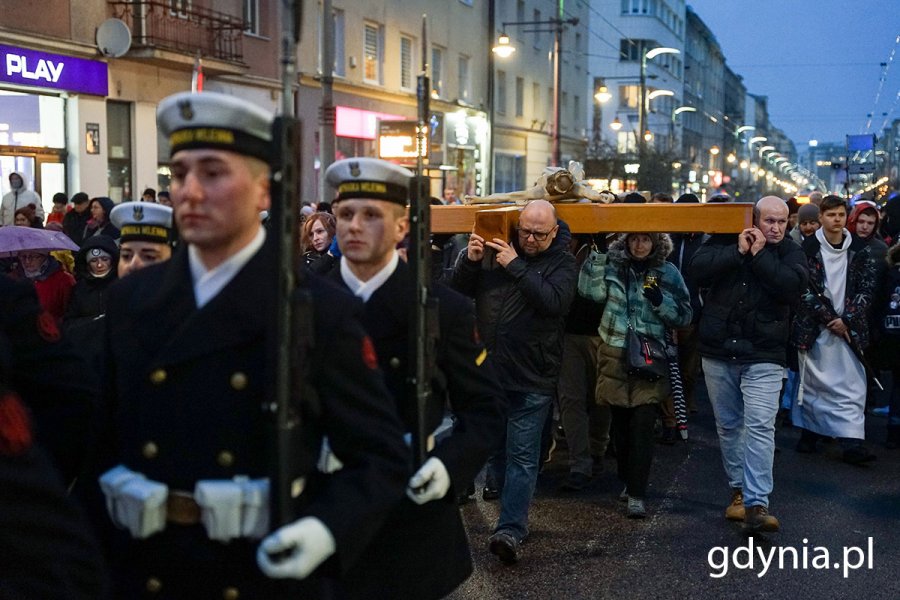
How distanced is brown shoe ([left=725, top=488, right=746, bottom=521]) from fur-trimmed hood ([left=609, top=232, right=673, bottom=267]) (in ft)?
5.09

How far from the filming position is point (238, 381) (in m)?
2.81

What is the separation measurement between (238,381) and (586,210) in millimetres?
5489

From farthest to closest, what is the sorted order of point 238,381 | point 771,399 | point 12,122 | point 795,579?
point 12,122, point 771,399, point 795,579, point 238,381

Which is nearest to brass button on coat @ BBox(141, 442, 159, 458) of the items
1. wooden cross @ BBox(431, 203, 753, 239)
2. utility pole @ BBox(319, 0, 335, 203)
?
wooden cross @ BBox(431, 203, 753, 239)

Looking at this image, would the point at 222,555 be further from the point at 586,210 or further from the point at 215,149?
the point at 586,210

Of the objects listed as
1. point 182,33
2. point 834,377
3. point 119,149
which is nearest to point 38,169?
point 119,149

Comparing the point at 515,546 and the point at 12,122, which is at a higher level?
the point at 12,122

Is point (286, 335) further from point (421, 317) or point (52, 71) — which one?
point (52, 71)

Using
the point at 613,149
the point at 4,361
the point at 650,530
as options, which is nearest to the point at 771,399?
the point at 650,530

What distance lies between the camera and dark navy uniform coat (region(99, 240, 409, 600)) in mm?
2822

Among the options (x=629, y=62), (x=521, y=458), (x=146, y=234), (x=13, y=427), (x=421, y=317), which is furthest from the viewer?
(x=629, y=62)

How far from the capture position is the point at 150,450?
2840mm

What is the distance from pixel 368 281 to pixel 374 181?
13.6 inches

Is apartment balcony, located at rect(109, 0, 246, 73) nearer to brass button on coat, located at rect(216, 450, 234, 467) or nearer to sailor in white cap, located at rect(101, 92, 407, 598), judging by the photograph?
sailor in white cap, located at rect(101, 92, 407, 598)
